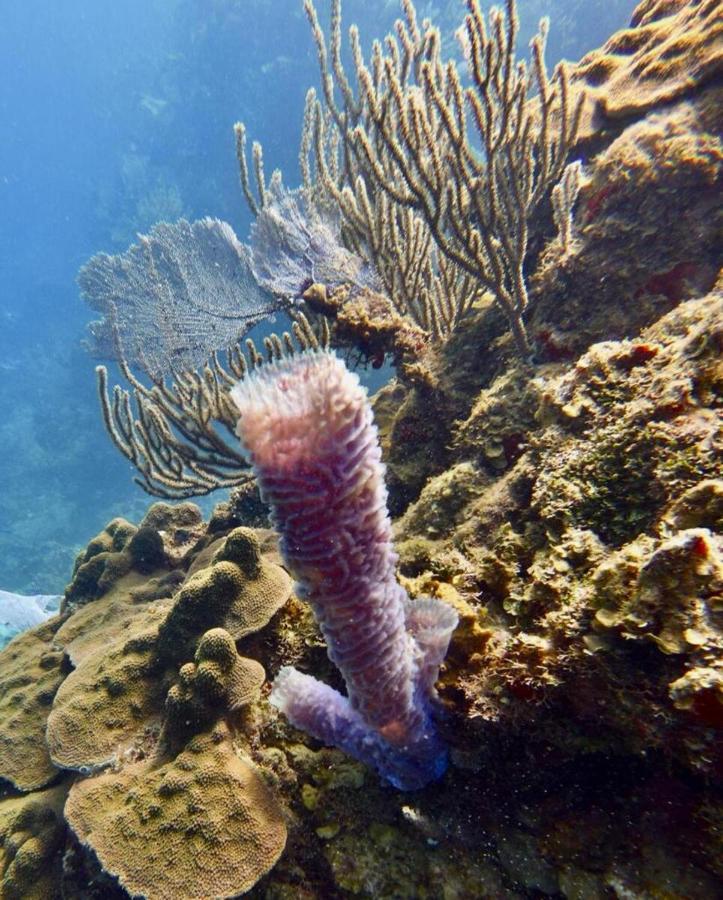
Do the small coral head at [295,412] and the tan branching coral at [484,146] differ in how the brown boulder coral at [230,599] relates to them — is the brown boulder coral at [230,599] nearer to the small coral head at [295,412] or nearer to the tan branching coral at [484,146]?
the small coral head at [295,412]

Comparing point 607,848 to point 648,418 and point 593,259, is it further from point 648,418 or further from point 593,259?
point 593,259

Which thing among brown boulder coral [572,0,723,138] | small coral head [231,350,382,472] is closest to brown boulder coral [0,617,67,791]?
small coral head [231,350,382,472]

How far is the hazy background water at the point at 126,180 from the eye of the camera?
26078 millimetres

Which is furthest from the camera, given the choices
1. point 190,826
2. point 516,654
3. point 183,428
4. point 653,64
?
point 183,428

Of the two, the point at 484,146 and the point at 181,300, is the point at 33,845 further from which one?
the point at 484,146

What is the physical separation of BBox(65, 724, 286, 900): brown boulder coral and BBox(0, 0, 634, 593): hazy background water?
25015mm

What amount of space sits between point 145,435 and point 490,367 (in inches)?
122

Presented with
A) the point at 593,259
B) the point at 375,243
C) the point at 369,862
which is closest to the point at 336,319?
the point at 375,243

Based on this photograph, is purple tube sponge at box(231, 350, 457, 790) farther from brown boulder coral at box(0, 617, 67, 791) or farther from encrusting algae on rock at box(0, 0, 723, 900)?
brown boulder coral at box(0, 617, 67, 791)

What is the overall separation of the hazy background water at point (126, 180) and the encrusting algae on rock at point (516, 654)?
24.8 meters

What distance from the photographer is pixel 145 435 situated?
4.49 metres

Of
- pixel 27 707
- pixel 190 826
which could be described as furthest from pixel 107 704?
pixel 27 707

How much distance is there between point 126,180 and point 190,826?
43601 mm

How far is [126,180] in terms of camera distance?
119 ft
